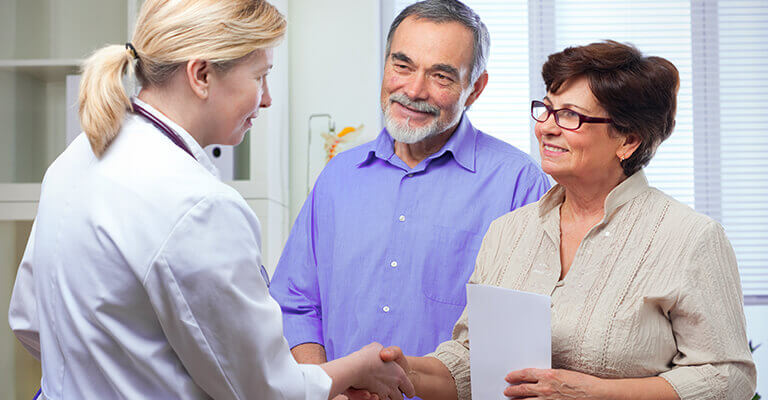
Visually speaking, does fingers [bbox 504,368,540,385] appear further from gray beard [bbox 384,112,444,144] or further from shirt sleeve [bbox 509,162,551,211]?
gray beard [bbox 384,112,444,144]

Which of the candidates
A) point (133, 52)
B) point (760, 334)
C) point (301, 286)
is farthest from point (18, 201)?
point (760, 334)

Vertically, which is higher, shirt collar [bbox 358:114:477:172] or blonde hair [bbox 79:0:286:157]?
blonde hair [bbox 79:0:286:157]

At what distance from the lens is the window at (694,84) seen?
342cm

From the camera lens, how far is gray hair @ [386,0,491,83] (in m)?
1.73

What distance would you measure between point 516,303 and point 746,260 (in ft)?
8.56

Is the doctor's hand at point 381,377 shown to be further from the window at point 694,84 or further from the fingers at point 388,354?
the window at point 694,84

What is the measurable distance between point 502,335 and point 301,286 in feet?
1.97

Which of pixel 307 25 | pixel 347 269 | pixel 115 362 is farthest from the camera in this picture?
pixel 307 25

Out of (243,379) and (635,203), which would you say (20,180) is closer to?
(243,379)

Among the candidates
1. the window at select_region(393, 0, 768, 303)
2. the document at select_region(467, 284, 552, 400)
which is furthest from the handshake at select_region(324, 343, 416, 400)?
the window at select_region(393, 0, 768, 303)

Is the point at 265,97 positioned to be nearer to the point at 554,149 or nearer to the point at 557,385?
the point at 554,149

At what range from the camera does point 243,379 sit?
0.99 metres

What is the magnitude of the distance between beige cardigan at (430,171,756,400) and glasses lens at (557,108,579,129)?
15 centimetres

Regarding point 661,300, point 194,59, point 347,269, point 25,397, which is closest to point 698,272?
point 661,300
